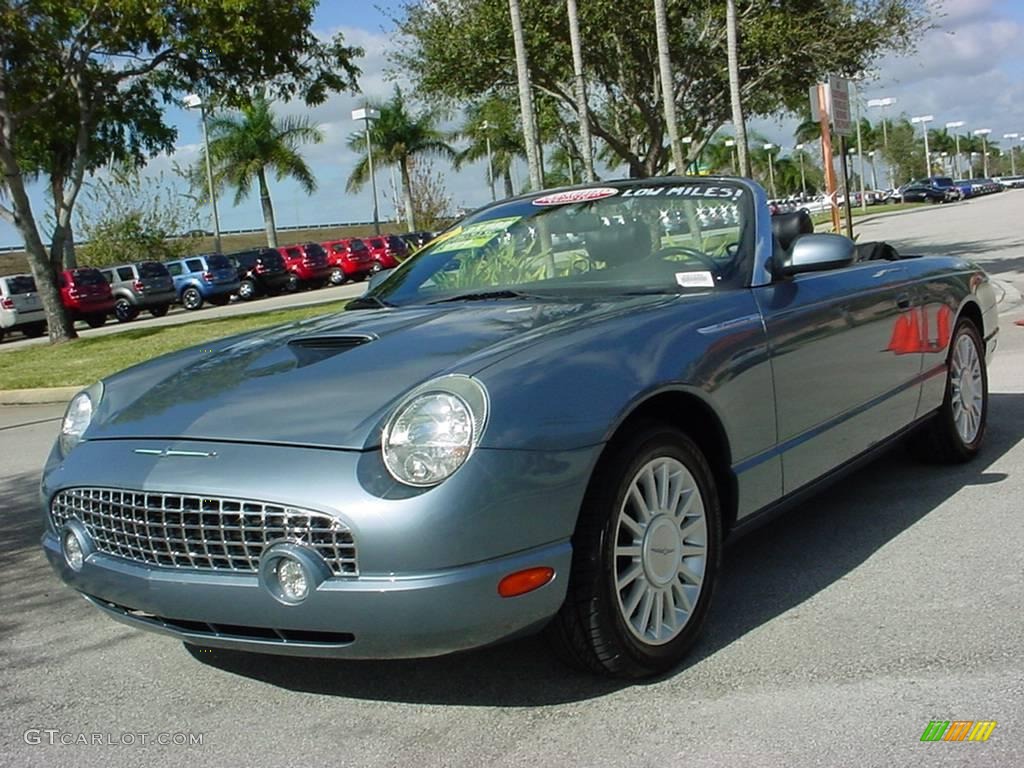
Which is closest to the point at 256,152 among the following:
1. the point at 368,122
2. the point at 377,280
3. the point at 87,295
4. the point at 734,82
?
the point at 368,122

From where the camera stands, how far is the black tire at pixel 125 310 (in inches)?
1304

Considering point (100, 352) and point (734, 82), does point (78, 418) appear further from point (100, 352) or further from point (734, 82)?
point (734, 82)

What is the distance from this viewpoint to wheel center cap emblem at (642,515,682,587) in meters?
3.34

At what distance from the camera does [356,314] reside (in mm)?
4441

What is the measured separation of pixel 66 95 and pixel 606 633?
2075cm

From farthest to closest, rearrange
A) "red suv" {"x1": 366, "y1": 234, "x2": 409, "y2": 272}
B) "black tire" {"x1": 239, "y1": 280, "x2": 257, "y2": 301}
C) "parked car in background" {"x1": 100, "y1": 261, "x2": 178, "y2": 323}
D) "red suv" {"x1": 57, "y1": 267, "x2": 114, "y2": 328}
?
"red suv" {"x1": 366, "y1": 234, "x2": 409, "y2": 272}
"black tire" {"x1": 239, "y1": 280, "x2": 257, "y2": 301}
"parked car in background" {"x1": 100, "y1": 261, "x2": 178, "y2": 323}
"red suv" {"x1": 57, "y1": 267, "x2": 114, "y2": 328}

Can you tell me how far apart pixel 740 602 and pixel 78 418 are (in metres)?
2.31

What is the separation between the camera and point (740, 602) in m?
4.02

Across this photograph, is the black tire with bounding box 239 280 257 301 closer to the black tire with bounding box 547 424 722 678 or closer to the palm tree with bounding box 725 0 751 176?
the palm tree with bounding box 725 0 751 176

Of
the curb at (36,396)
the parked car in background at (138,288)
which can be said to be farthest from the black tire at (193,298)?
the curb at (36,396)

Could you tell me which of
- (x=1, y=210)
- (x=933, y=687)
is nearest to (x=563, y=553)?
(x=933, y=687)

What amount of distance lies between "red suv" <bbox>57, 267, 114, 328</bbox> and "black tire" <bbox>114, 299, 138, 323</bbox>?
846 millimetres

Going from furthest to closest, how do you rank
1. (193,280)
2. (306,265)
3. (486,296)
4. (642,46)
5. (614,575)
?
(306,265)
(193,280)
(642,46)
(486,296)
(614,575)

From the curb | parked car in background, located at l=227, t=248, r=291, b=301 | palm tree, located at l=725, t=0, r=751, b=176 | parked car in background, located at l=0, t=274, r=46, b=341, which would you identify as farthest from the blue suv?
the curb
